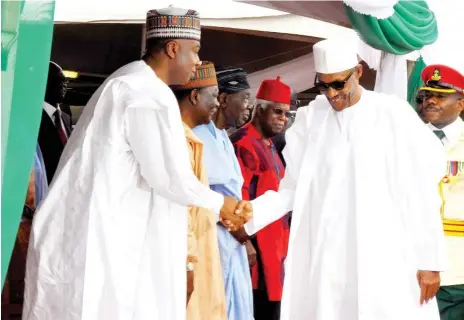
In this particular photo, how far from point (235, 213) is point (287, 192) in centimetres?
34

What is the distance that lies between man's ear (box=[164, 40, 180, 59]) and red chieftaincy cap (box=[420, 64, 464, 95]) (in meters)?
2.11

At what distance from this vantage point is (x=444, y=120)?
18.6 feet

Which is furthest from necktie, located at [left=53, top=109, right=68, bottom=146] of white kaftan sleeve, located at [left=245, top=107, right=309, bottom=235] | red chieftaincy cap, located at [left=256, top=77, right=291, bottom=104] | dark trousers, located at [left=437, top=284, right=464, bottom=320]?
dark trousers, located at [left=437, top=284, right=464, bottom=320]

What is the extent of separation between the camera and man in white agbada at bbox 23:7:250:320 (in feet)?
12.9

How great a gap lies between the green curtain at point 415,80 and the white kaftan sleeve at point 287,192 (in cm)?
161

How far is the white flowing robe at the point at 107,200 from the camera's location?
3939mm

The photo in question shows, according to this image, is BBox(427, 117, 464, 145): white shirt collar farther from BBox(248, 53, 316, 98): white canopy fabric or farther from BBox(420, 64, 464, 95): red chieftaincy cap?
BBox(248, 53, 316, 98): white canopy fabric

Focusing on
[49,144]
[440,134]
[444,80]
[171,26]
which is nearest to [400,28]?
[444,80]

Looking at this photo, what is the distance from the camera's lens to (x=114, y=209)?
3984 millimetres

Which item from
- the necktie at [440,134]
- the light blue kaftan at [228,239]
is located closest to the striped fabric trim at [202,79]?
the light blue kaftan at [228,239]

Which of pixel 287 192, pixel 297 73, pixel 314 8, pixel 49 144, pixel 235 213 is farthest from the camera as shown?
pixel 297 73

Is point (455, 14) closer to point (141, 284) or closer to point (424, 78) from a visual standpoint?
point (424, 78)

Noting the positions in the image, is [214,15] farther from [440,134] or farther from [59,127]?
[440,134]

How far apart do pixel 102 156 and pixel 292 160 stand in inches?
57.3
